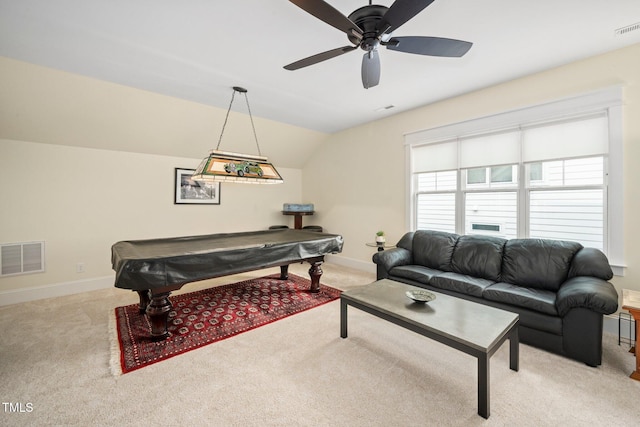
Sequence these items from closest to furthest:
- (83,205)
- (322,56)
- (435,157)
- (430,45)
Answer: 1. (430,45)
2. (322,56)
3. (83,205)
4. (435,157)

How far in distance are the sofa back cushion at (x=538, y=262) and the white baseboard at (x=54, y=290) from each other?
556 centimetres

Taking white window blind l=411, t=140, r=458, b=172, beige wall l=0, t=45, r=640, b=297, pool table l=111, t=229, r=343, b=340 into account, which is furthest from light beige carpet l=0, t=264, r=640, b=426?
white window blind l=411, t=140, r=458, b=172

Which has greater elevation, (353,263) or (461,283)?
(461,283)

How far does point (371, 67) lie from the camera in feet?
6.76

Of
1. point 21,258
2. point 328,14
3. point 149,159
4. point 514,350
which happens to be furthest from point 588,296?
point 21,258

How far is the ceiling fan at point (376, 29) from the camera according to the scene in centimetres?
141

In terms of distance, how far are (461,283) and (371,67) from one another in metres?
2.36

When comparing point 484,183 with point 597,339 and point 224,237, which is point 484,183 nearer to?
point 597,339

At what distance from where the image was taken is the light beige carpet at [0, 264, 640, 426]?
5.24ft

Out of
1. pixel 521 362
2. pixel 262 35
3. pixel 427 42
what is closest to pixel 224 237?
pixel 262 35

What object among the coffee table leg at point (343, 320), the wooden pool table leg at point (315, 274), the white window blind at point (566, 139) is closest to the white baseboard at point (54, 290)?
the wooden pool table leg at point (315, 274)

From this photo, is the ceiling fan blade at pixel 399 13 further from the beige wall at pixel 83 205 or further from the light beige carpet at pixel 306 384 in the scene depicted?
the beige wall at pixel 83 205

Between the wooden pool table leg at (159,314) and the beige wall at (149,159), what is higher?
the beige wall at (149,159)

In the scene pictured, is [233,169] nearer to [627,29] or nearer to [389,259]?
[389,259]
